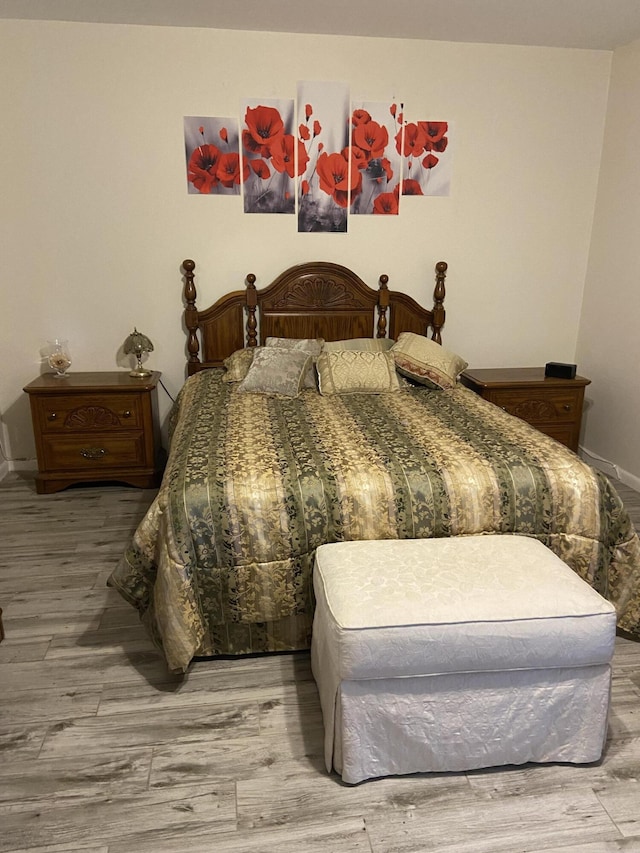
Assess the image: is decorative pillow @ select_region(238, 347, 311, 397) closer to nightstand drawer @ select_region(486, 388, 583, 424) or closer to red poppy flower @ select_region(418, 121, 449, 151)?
nightstand drawer @ select_region(486, 388, 583, 424)

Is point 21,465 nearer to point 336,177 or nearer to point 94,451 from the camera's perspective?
point 94,451

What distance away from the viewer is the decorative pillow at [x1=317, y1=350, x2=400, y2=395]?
329 cm

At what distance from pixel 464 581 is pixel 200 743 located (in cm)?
91

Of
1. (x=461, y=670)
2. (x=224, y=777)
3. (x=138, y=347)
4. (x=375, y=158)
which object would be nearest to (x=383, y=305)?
(x=375, y=158)

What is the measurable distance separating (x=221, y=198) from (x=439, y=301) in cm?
150

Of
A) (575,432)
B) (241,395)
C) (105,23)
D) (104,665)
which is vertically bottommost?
(104,665)

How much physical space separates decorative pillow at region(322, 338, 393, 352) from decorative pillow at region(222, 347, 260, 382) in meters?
Answer: 0.45

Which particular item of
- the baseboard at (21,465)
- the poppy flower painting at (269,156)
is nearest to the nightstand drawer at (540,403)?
the poppy flower painting at (269,156)

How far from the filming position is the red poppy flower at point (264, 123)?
11.8 ft

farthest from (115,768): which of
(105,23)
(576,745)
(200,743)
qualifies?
(105,23)

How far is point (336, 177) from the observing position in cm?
375

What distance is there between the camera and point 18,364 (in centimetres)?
381

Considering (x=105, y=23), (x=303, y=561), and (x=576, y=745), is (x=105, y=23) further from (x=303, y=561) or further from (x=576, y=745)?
(x=576, y=745)

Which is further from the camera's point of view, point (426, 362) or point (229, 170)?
point (229, 170)
